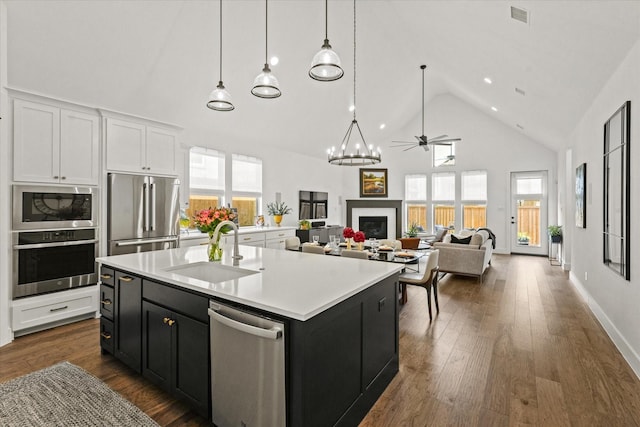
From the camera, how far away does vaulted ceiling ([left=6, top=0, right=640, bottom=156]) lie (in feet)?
9.63

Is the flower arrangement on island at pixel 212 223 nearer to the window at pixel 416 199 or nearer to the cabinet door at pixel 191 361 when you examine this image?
the cabinet door at pixel 191 361

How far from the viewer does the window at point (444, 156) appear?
949 centimetres

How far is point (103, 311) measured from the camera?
2.70m

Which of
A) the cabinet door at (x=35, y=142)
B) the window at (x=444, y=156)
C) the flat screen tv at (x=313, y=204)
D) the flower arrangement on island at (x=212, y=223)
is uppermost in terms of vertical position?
the window at (x=444, y=156)

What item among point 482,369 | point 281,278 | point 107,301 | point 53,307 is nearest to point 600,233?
point 482,369

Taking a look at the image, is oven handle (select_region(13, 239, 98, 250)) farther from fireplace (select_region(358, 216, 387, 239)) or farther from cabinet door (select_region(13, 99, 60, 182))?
fireplace (select_region(358, 216, 387, 239))

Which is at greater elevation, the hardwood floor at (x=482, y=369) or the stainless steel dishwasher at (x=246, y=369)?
the stainless steel dishwasher at (x=246, y=369)

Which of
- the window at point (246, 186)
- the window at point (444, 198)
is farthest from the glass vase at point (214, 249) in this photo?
the window at point (444, 198)

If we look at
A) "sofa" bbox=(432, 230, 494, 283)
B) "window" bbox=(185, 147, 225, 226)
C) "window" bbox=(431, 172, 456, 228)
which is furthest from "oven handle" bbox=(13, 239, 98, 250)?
"window" bbox=(431, 172, 456, 228)

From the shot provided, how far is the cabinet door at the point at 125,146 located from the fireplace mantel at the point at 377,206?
6982mm

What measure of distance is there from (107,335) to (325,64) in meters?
2.89

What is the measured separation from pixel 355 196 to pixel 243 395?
29.6 feet

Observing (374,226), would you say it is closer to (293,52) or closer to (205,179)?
(205,179)

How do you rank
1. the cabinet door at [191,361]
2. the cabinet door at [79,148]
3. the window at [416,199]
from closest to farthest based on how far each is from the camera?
the cabinet door at [191,361] < the cabinet door at [79,148] < the window at [416,199]
